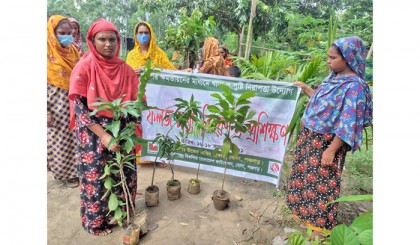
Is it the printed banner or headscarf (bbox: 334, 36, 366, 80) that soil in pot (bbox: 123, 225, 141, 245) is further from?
headscarf (bbox: 334, 36, 366, 80)

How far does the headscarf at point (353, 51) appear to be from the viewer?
1728 mm

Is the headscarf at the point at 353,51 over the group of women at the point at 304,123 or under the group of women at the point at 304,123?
over

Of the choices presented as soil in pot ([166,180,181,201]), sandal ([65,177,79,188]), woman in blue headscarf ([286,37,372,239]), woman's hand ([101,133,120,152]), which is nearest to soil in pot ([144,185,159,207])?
soil in pot ([166,180,181,201])

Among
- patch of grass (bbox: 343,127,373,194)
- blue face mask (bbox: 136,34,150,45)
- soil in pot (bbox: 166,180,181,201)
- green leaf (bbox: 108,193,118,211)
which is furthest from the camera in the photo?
blue face mask (bbox: 136,34,150,45)

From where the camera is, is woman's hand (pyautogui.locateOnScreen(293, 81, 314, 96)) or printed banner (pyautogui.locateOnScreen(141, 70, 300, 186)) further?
printed banner (pyautogui.locateOnScreen(141, 70, 300, 186))

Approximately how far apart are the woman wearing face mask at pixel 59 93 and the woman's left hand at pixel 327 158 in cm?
246

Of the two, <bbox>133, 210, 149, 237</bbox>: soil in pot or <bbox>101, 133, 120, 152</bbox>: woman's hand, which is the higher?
<bbox>101, 133, 120, 152</bbox>: woman's hand

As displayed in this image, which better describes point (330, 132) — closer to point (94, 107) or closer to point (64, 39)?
point (94, 107)

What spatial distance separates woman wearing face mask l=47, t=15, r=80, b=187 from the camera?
2.52 meters

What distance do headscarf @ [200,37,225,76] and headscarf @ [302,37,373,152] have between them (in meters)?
2.09

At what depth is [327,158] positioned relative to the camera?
75.0 inches

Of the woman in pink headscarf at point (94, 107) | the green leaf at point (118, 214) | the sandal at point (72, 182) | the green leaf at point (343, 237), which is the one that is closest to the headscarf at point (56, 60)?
the woman in pink headscarf at point (94, 107)

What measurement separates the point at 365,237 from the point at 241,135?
7.18 ft

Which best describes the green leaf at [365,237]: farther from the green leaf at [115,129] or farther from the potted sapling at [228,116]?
the potted sapling at [228,116]
